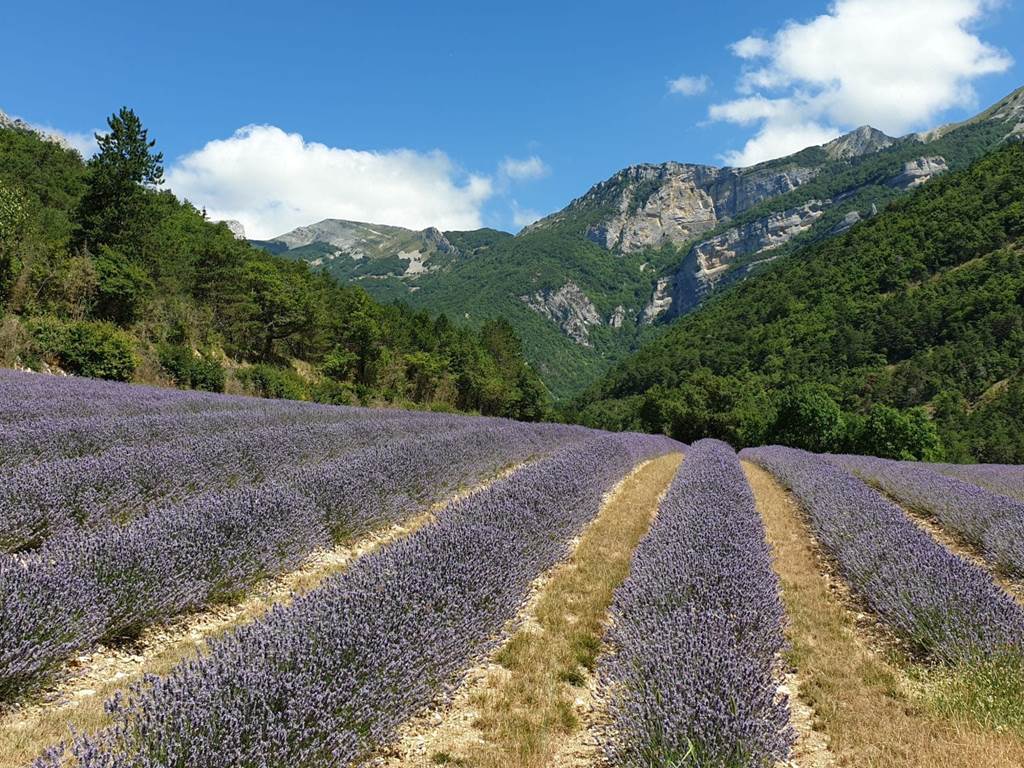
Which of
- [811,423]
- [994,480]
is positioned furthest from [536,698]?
[811,423]

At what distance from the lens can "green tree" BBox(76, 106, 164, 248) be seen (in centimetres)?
2266

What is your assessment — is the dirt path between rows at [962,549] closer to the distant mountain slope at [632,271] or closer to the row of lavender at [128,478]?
the row of lavender at [128,478]

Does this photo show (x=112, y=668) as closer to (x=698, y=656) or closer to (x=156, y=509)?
(x=156, y=509)

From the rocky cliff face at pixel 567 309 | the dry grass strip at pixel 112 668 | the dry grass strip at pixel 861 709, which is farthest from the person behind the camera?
the rocky cliff face at pixel 567 309

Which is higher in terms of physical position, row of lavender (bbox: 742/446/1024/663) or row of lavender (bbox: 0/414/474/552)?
row of lavender (bbox: 0/414/474/552)

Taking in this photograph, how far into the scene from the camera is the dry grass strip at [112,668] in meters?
2.16

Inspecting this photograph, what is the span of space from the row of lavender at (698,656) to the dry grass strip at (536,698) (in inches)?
10.3

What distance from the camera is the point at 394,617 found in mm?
2686

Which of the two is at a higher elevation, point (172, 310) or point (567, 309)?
point (567, 309)

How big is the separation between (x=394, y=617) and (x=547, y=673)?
3.78 ft

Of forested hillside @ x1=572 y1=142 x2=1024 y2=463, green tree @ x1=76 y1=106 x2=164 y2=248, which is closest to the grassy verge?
green tree @ x1=76 y1=106 x2=164 y2=248

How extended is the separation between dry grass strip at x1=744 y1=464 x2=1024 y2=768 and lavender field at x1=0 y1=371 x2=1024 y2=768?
34 millimetres

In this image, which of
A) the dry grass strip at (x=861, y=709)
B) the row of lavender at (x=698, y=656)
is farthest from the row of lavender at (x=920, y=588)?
the row of lavender at (x=698, y=656)

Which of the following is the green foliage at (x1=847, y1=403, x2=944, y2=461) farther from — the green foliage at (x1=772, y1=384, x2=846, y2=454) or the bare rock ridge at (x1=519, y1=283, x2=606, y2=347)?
the bare rock ridge at (x1=519, y1=283, x2=606, y2=347)
